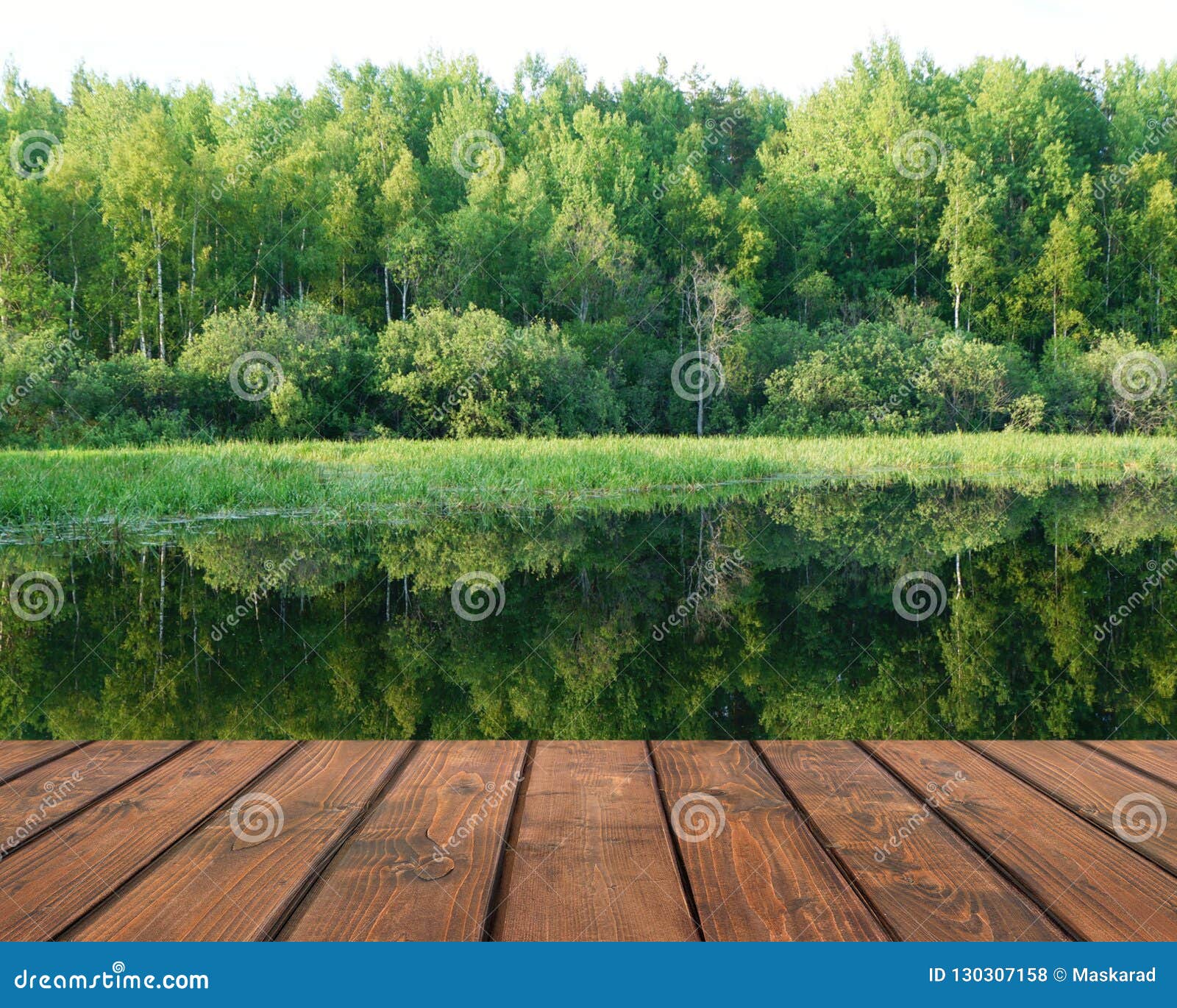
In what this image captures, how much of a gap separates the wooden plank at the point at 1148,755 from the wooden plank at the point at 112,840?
1771 millimetres

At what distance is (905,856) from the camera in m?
1.41

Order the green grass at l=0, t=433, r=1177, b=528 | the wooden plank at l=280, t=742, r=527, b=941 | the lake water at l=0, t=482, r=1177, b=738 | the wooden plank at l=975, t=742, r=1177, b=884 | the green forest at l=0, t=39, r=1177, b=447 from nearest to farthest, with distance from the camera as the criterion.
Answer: the wooden plank at l=280, t=742, r=527, b=941 → the wooden plank at l=975, t=742, r=1177, b=884 → the lake water at l=0, t=482, r=1177, b=738 → the green grass at l=0, t=433, r=1177, b=528 → the green forest at l=0, t=39, r=1177, b=447

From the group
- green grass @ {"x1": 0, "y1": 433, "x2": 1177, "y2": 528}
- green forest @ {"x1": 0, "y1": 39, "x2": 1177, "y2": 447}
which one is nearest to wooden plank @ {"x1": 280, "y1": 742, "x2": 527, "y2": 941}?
green grass @ {"x1": 0, "y1": 433, "x2": 1177, "y2": 528}

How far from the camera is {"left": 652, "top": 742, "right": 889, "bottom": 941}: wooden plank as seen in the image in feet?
3.92

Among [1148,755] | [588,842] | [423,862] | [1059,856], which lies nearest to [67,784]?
[423,862]

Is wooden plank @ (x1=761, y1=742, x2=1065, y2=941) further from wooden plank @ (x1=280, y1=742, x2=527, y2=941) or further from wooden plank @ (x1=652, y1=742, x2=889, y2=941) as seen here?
wooden plank @ (x1=280, y1=742, x2=527, y2=941)

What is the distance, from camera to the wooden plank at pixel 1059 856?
1.24 meters

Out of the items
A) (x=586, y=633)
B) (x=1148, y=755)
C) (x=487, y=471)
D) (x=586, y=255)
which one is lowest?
(x=586, y=633)

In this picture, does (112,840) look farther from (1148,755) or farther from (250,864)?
(1148,755)

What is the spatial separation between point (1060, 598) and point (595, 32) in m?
35.2

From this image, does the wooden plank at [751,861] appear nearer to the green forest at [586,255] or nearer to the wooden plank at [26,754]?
the wooden plank at [26,754]

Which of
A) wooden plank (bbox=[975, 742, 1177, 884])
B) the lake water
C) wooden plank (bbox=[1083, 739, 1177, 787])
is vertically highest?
wooden plank (bbox=[975, 742, 1177, 884])

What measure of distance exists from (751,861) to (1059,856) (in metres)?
0.48

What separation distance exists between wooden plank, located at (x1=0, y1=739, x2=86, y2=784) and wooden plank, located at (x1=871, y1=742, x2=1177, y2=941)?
1741 mm
